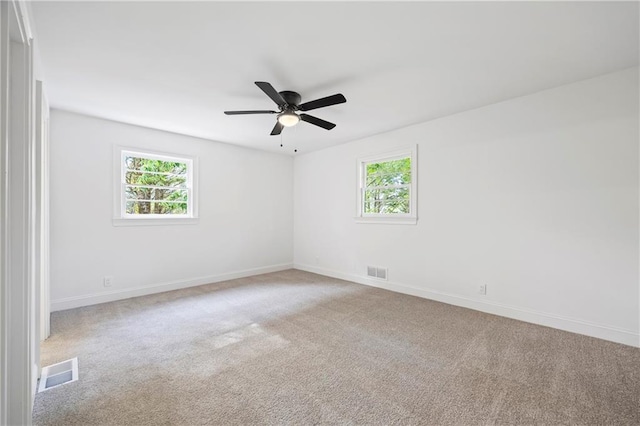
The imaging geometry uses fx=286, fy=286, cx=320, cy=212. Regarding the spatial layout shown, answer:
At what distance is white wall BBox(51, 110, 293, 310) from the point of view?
3.66m

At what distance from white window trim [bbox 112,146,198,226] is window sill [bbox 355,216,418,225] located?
2843mm

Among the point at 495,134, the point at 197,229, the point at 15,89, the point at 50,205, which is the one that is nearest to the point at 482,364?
the point at 495,134

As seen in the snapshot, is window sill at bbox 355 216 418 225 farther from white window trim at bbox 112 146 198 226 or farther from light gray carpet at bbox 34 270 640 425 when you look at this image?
white window trim at bbox 112 146 198 226

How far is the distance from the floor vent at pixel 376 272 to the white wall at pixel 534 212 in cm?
12

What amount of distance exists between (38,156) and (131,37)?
3.62 ft

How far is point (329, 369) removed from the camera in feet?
7.44

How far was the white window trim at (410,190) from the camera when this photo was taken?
430cm

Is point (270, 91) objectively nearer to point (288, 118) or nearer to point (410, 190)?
point (288, 118)

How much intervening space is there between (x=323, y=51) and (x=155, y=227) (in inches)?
143

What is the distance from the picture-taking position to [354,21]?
202cm

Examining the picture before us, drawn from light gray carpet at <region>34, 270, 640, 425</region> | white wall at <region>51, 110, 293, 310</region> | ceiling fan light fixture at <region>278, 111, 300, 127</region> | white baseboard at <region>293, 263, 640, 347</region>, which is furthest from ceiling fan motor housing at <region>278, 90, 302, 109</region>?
white baseboard at <region>293, 263, 640, 347</region>

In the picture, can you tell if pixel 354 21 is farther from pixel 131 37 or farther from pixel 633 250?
pixel 633 250

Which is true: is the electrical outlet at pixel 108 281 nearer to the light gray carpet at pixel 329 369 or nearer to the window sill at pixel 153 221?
the light gray carpet at pixel 329 369

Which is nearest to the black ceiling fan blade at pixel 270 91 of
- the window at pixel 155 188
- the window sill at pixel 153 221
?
the window at pixel 155 188
